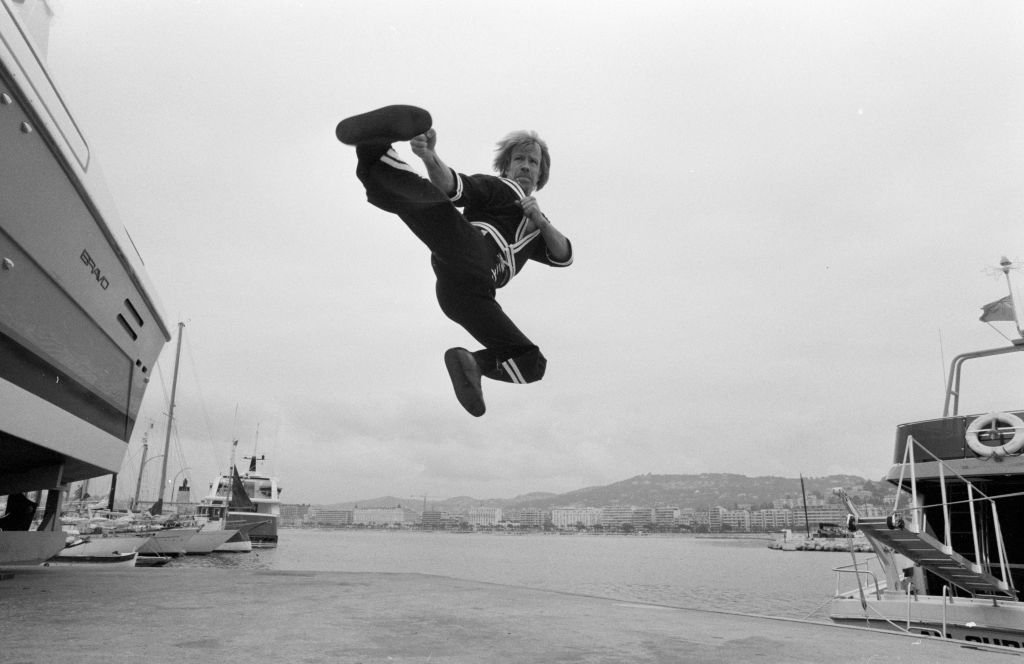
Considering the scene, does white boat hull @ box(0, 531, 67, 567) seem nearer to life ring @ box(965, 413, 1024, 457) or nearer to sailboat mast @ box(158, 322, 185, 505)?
life ring @ box(965, 413, 1024, 457)

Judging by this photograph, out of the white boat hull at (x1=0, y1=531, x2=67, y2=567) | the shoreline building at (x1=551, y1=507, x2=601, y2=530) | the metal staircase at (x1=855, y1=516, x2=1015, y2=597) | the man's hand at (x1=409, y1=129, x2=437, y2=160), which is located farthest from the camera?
the shoreline building at (x1=551, y1=507, x2=601, y2=530)

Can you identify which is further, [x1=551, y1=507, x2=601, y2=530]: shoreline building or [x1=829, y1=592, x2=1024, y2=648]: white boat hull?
[x1=551, y1=507, x2=601, y2=530]: shoreline building

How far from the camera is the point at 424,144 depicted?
380cm

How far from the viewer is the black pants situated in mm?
3650

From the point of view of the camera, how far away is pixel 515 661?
3.17 m

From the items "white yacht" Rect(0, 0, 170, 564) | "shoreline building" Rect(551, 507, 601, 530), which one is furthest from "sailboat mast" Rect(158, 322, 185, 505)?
"shoreline building" Rect(551, 507, 601, 530)

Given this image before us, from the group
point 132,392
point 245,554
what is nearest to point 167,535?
point 245,554

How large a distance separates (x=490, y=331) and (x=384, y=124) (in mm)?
1549

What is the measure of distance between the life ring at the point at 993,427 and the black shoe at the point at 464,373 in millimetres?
9702

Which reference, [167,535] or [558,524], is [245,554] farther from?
[558,524]

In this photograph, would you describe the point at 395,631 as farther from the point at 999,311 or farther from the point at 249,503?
the point at 249,503

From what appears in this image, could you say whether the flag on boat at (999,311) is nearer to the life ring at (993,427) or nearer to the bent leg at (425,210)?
the life ring at (993,427)

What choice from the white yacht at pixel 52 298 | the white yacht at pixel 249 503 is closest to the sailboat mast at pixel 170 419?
the white yacht at pixel 249 503

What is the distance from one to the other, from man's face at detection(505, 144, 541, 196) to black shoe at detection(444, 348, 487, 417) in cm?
132
